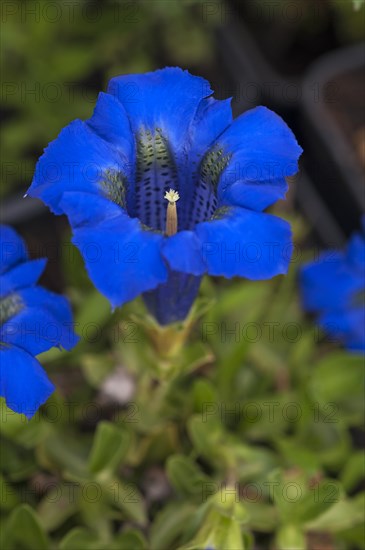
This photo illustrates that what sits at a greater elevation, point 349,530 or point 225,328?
point 225,328

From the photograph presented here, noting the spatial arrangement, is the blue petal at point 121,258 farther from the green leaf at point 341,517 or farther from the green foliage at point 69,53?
the green foliage at point 69,53

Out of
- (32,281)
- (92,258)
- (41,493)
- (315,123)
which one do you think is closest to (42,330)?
(32,281)

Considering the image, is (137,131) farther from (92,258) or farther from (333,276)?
(333,276)

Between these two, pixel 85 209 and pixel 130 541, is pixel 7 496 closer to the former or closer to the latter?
pixel 130 541

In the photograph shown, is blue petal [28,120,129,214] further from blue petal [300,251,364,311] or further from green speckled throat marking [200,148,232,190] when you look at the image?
blue petal [300,251,364,311]

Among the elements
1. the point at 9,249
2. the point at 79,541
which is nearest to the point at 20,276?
the point at 9,249

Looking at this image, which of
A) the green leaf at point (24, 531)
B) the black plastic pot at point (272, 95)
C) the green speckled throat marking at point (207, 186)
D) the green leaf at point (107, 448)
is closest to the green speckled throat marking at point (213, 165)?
the green speckled throat marking at point (207, 186)
